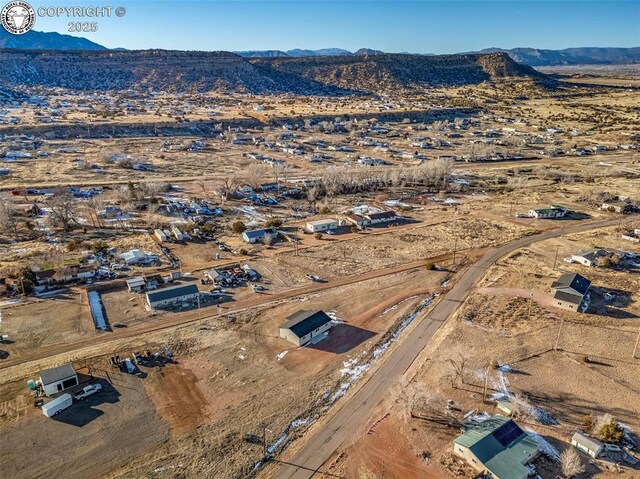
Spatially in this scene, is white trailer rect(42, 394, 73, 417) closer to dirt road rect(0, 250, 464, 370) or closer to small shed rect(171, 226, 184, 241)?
dirt road rect(0, 250, 464, 370)

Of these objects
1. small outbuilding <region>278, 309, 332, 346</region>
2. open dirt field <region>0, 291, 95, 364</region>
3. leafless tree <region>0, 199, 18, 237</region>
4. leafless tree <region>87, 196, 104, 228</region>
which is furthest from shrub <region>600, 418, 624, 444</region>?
leafless tree <region>0, 199, 18, 237</region>

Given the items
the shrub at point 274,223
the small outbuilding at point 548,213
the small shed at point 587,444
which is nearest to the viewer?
the small shed at point 587,444

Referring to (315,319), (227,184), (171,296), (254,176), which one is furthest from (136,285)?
(254,176)

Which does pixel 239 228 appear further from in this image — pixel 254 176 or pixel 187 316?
pixel 254 176

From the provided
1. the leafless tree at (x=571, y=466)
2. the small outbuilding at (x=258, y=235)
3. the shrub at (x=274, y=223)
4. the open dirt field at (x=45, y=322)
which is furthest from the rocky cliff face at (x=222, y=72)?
the leafless tree at (x=571, y=466)

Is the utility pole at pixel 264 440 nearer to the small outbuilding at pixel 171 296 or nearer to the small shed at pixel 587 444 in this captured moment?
the small outbuilding at pixel 171 296
